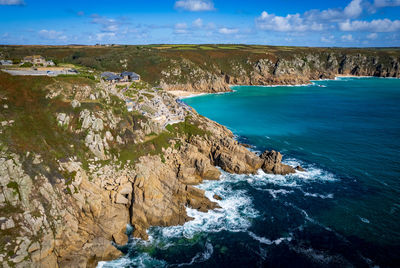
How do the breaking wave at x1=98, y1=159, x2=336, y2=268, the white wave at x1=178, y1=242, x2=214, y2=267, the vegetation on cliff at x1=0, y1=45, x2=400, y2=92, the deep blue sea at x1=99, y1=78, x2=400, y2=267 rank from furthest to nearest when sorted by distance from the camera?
the vegetation on cliff at x1=0, y1=45, x2=400, y2=92, the breaking wave at x1=98, y1=159, x2=336, y2=268, the deep blue sea at x1=99, y1=78, x2=400, y2=267, the white wave at x1=178, y1=242, x2=214, y2=267

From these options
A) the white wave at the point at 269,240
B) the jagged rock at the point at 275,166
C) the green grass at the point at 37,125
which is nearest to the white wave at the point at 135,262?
the white wave at the point at 269,240

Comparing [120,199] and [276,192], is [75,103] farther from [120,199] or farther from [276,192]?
[276,192]

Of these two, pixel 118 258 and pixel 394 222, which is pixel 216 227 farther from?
pixel 394 222

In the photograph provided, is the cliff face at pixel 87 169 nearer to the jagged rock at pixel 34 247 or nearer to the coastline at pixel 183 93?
the jagged rock at pixel 34 247

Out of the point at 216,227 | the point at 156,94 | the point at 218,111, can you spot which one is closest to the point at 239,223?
the point at 216,227

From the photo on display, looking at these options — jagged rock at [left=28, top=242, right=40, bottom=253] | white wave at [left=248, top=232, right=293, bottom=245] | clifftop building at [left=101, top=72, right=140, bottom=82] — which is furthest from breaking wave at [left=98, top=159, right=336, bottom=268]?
clifftop building at [left=101, top=72, right=140, bottom=82]

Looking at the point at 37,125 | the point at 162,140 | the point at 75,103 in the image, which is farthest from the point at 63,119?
the point at 162,140

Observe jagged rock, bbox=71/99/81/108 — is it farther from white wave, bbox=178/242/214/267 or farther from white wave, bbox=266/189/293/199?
white wave, bbox=266/189/293/199
